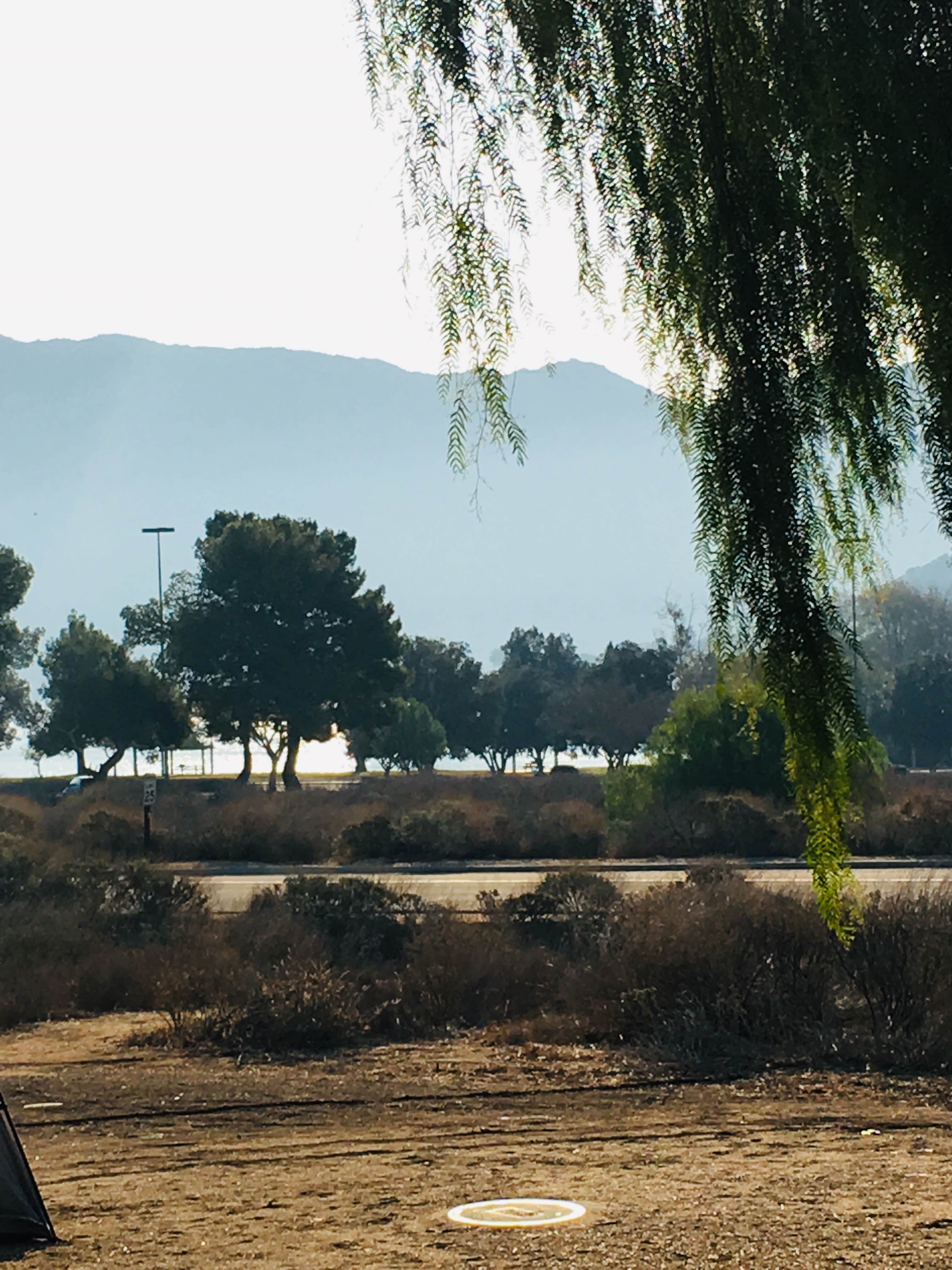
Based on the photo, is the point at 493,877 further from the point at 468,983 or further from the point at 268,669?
the point at 268,669

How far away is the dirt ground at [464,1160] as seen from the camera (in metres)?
5.84

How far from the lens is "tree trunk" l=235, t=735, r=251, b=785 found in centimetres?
6944

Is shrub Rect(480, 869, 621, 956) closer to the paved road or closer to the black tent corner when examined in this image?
the paved road

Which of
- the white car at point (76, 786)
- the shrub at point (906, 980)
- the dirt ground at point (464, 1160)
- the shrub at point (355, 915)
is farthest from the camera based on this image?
the white car at point (76, 786)

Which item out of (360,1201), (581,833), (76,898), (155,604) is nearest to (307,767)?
(155,604)

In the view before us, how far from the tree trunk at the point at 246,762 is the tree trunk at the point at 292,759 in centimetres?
165

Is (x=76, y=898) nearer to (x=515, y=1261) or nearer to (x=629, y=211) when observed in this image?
(x=515, y=1261)

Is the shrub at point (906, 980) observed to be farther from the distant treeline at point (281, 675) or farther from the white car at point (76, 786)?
the white car at point (76, 786)

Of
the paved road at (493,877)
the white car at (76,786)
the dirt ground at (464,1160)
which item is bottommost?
the dirt ground at (464,1160)

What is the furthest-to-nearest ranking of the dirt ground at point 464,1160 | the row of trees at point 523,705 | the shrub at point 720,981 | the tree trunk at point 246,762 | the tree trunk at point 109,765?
1. the row of trees at point 523,705
2. the tree trunk at point 109,765
3. the tree trunk at point 246,762
4. the shrub at point 720,981
5. the dirt ground at point 464,1160

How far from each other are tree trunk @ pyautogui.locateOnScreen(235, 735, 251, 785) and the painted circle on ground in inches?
2434

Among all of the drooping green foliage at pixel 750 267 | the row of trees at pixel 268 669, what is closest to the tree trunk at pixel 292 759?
the row of trees at pixel 268 669

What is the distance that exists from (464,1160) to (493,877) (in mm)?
18837

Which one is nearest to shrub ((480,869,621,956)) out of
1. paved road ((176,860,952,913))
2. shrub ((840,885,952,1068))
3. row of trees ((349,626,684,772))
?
paved road ((176,860,952,913))
